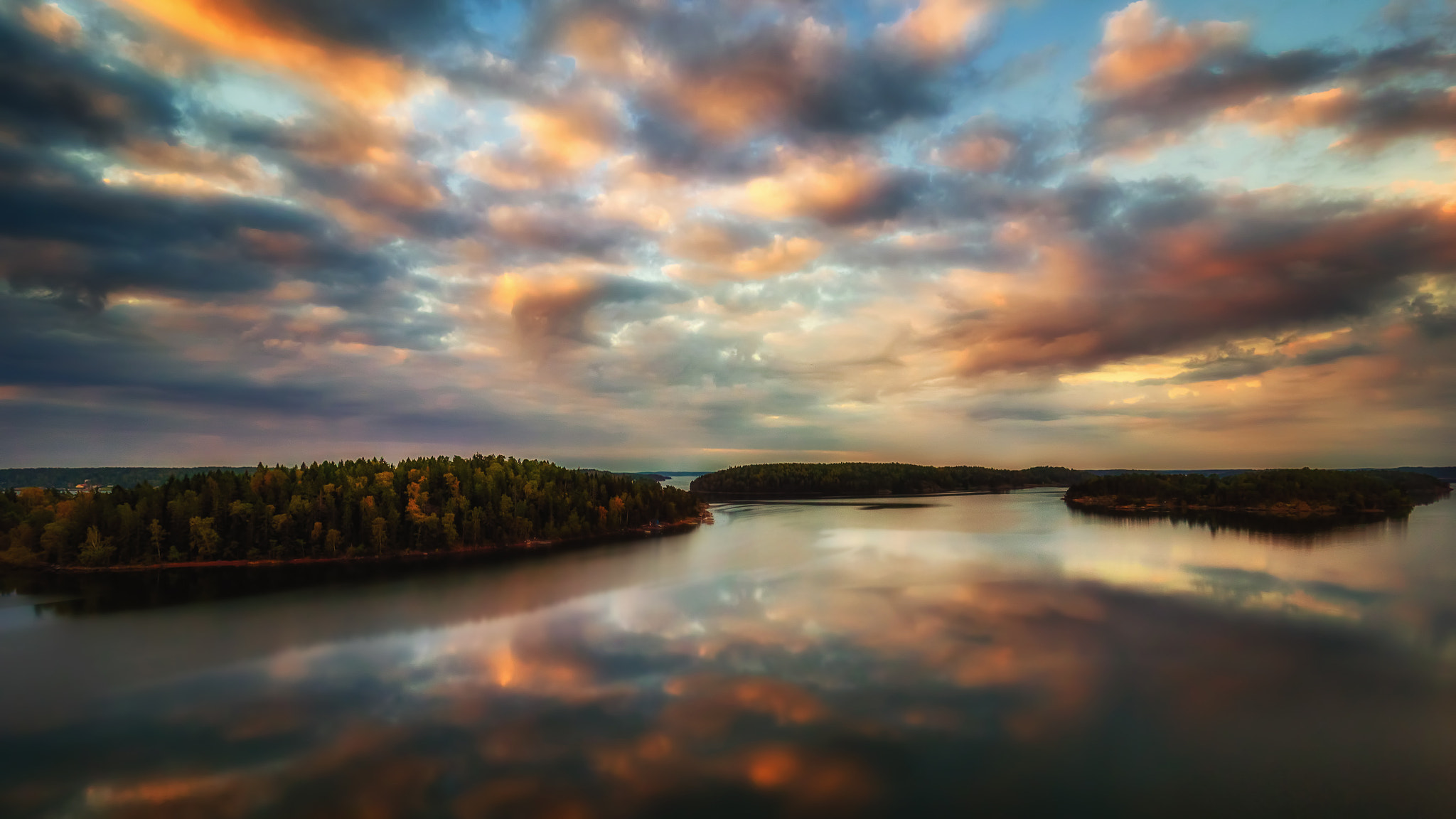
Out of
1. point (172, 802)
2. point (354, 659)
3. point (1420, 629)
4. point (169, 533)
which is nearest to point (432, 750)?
point (172, 802)

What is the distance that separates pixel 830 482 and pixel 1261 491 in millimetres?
81359

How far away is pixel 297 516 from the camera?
50750 mm

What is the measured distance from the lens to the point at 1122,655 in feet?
69.8

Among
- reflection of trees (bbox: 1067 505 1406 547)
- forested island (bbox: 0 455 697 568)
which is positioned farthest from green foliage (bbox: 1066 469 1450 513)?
forested island (bbox: 0 455 697 568)

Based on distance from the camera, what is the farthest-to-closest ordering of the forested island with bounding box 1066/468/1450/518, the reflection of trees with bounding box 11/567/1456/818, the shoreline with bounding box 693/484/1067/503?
the shoreline with bounding box 693/484/1067/503 → the forested island with bounding box 1066/468/1450/518 → the reflection of trees with bounding box 11/567/1456/818

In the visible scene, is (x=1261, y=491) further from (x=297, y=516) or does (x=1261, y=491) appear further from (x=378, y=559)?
(x=297, y=516)

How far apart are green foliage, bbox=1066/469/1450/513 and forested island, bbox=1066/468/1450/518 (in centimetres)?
8

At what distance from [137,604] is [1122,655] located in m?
48.9

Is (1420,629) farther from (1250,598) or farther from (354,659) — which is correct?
(354,659)

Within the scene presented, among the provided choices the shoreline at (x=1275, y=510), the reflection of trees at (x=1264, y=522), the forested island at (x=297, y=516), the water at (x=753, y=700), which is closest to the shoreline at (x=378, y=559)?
the forested island at (x=297, y=516)

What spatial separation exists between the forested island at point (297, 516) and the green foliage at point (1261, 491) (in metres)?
86.2

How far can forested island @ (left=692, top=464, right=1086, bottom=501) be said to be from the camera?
14875cm

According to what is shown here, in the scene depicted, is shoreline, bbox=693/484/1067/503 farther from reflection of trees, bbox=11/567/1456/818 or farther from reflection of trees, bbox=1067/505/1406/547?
reflection of trees, bbox=11/567/1456/818

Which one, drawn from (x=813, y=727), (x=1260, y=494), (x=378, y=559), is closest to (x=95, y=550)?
(x=378, y=559)
